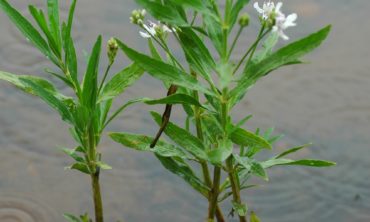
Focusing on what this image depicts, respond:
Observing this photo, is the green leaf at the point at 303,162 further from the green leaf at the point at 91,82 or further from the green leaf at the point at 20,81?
the green leaf at the point at 20,81

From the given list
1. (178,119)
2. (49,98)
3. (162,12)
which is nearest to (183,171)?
(49,98)

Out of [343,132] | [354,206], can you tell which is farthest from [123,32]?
[354,206]

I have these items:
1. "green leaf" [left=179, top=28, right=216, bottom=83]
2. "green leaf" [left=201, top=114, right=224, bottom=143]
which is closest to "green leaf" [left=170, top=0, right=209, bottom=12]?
"green leaf" [left=179, top=28, right=216, bottom=83]

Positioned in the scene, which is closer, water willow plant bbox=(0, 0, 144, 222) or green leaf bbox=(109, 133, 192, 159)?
water willow plant bbox=(0, 0, 144, 222)

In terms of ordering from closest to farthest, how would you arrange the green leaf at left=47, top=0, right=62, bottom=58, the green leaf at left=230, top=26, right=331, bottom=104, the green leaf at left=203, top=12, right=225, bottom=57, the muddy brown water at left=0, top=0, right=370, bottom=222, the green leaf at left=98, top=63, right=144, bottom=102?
the green leaf at left=230, top=26, right=331, bottom=104 → the green leaf at left=203, top=12, right=225, bottom=57 → the green leaf at left=47, top=0, right=62, bottom=58 → the green leaf at left=98, top=63, right=144, bottom=102 → the muddy brown water at left=0, top=0, right=370, bottom=222

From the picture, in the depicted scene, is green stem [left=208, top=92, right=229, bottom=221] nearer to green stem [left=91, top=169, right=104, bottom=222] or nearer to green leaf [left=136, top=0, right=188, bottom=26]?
green leaf [left=136, top=0, right=188, bottom=26]

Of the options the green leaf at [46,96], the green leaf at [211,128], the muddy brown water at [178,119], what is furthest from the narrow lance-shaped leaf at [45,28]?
the muddy brown water at [178,119]
